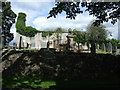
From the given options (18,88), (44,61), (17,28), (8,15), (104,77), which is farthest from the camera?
(17,28)

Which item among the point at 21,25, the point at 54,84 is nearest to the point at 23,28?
the point at 21,25

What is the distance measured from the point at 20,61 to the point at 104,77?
515cm

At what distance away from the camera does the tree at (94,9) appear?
762 cm

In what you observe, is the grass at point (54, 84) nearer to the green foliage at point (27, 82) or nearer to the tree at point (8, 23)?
the green foliage at point (27, 82)

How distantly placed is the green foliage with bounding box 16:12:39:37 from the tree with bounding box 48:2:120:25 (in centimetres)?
4282

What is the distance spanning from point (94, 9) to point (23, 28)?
4608cm

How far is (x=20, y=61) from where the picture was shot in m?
9.23

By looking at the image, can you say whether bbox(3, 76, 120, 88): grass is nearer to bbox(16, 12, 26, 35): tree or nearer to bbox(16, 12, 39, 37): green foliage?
bbox(16, 12, 39, 37): green foliage

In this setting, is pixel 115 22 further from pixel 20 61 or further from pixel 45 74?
pixel 20 61

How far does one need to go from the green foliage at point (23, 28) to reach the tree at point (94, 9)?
140ft

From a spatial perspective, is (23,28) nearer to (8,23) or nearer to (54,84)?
(8,23)

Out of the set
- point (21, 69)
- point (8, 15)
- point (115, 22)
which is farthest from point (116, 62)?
point (8, 15)

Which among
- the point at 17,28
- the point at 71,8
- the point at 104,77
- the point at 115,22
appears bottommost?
the point at 104,77

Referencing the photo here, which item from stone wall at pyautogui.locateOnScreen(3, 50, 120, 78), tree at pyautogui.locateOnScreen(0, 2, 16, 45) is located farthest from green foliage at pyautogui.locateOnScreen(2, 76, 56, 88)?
tree at pyautogui.locateOnScreen(0, 2, 16, 45)
